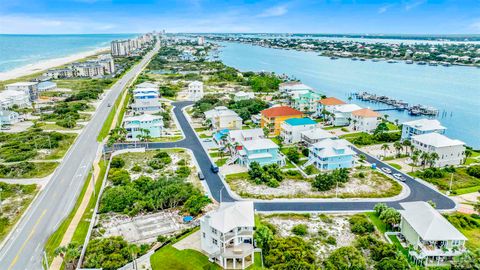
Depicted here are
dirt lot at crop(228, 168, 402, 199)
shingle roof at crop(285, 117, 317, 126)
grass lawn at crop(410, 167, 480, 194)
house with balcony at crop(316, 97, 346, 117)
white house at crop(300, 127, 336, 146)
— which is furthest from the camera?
house with balcony at crop(316, 97, 346, 117)

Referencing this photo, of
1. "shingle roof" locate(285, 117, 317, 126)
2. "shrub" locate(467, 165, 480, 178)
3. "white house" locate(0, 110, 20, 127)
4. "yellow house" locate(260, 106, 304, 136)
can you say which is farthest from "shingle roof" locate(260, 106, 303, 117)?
"white house" locate(0, 110, 20, 127)

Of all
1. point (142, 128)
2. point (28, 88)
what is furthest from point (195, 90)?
point (28, 88)

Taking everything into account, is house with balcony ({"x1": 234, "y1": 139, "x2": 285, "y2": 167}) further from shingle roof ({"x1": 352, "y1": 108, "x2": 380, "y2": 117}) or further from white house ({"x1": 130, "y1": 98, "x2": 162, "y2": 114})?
white house ({"x1": 130, "y1": 98, "x2": 162, "y2": 114})

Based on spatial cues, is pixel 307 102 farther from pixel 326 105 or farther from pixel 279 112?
pixel 279 112

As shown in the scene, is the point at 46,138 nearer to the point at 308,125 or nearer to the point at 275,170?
the point at 275,170

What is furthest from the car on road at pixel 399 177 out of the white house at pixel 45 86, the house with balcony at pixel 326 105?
the white house at pixel 45 86

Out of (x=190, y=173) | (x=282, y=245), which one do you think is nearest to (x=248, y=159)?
(x=190, y=173)
